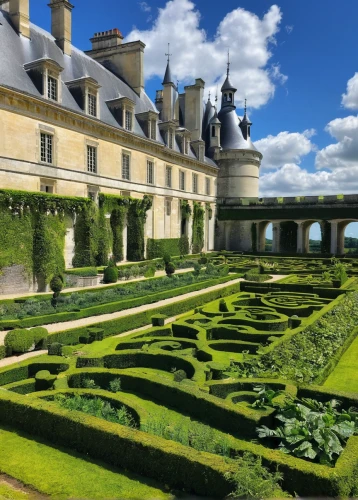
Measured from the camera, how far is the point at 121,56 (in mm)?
37000

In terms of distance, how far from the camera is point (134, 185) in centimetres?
3353

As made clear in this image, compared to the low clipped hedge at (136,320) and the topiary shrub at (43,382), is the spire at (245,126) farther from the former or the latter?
the topiary shrub at (43,382)

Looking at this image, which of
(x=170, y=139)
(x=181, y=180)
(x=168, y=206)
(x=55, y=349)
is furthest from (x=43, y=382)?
(x=181, y=180)

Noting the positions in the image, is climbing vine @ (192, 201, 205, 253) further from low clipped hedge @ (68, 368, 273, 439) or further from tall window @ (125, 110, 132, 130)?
low clipped hedge @ (68, 368, 273, 439)

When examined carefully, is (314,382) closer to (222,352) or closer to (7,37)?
(222,352)

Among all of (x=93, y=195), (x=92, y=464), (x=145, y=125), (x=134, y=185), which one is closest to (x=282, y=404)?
(x=92, y=464)

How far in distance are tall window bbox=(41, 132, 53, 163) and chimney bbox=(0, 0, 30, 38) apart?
22.0 ft

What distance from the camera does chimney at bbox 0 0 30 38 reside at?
25078mm

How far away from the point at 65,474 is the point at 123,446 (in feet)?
2.59

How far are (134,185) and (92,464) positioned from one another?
29315 millimetres

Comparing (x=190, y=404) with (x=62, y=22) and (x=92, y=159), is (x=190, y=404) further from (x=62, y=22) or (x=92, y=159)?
(x=62, y=22)

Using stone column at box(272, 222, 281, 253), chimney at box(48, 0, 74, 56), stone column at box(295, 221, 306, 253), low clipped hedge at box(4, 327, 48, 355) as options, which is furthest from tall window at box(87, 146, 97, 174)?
stone column at box(272, 222, 281, 253)

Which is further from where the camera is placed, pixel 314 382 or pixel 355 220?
pixel 355 220

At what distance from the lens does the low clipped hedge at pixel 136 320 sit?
1196 centimetres
